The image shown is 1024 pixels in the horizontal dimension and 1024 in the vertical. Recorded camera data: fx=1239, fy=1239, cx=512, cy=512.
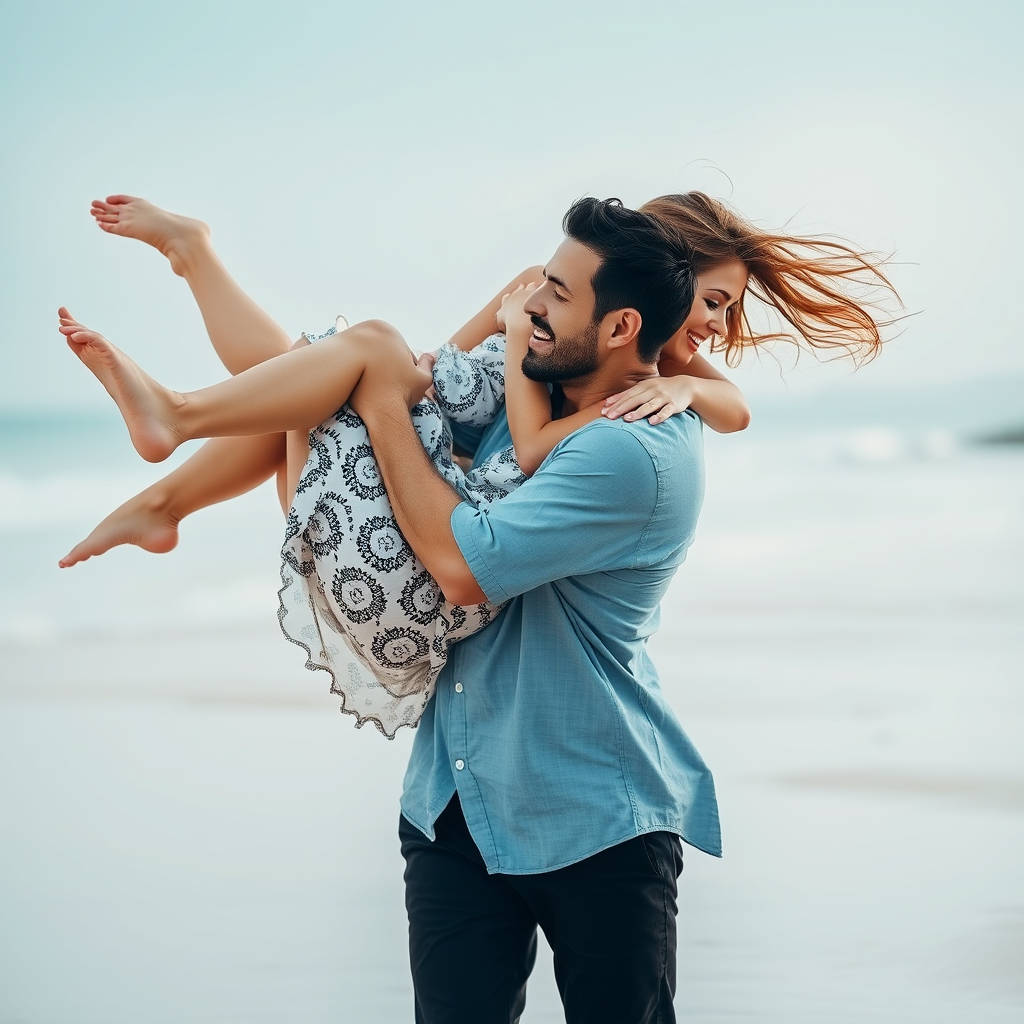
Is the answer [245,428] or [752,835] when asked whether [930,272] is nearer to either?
[752,835]

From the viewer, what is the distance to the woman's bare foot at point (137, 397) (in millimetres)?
1637

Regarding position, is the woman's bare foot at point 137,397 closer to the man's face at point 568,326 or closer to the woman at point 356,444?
the woman at point 356,444

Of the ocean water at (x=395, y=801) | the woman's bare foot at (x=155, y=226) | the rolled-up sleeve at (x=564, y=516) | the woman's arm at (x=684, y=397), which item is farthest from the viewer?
the ocean water at (x=395, y=801)

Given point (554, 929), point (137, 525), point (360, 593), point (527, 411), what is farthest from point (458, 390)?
point (554, 929)

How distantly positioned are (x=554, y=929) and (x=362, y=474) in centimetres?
69

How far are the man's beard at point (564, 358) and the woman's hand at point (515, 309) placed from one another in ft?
0.21

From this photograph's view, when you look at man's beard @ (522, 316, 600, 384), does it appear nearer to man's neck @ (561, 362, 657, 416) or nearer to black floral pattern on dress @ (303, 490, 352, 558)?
man's neck @ (561, 362, 657, 416)

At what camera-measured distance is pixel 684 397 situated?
1762 mm

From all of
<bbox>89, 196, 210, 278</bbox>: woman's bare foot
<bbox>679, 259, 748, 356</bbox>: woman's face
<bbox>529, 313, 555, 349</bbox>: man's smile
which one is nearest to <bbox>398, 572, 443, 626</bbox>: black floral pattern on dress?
<bbox>529, 313, 555, 349</bbox>: man's smile

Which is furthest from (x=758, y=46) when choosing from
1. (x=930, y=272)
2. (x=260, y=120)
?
(x=260, y=120)

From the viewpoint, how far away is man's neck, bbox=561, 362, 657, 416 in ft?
5.79

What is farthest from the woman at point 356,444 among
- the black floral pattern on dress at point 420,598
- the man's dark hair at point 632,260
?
the man's dark hair at point 632,260

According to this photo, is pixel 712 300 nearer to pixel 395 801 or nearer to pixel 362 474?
pixel 362 474

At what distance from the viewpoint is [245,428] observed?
166 cm
